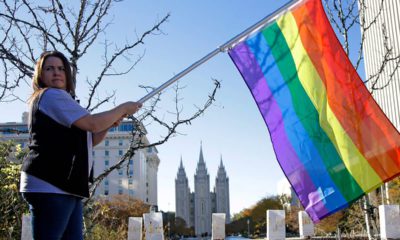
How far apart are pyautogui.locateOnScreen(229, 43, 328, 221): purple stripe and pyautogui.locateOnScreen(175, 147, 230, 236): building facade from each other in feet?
460

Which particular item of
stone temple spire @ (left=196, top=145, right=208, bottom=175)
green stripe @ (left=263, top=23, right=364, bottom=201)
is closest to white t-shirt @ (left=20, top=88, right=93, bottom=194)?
green stripe @ (left=263, top=23, right=364, bottom=201)

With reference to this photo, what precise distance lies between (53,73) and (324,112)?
8.16ft

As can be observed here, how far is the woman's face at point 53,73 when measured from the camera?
9.33 feet

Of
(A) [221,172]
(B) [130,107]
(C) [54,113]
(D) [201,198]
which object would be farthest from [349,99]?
(A) [221,172]

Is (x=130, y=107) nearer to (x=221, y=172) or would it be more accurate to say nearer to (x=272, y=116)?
(x=272, y=116)

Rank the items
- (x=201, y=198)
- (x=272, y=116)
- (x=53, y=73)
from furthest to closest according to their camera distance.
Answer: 1. (x=201, y=198)
2. (x=272, y=116)
3. (x=53, y=73)

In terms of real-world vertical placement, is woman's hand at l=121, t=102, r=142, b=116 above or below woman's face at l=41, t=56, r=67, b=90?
below

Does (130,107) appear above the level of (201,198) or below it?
below

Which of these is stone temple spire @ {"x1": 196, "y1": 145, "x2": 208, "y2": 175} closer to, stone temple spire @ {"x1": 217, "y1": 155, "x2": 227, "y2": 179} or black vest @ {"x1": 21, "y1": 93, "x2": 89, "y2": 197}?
stone temple spire @ {"x1": 217, "y1": 155, "x2": 227, "y2": 179}

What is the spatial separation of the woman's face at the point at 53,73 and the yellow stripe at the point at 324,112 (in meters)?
2.37

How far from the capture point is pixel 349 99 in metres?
4.55

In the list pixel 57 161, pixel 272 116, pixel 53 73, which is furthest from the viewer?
pixel 272 116

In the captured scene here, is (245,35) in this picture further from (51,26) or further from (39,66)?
(51,26)

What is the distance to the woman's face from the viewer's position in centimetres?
285
